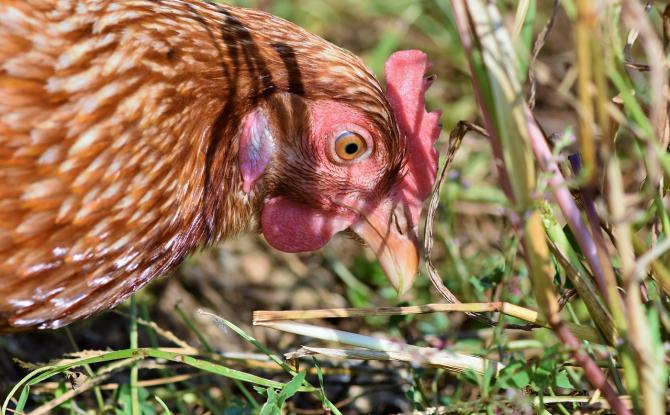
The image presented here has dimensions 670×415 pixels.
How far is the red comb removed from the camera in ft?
6.57

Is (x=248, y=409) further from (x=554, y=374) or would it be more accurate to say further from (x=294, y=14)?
(x=294, y=14)

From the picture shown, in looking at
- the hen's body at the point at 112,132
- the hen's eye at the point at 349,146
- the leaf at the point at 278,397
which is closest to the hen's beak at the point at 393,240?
the hen's eye at the point at 349,146

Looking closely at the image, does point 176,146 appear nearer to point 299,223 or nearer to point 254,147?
point 254,147

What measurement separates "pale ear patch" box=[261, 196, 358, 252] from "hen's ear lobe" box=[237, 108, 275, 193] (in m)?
0.10

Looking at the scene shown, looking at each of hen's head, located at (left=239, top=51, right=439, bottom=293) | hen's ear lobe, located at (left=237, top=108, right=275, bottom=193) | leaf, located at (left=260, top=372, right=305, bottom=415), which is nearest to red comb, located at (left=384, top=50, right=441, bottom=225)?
hen's head, located at (left=239, top=51, right=439, bottom=293)

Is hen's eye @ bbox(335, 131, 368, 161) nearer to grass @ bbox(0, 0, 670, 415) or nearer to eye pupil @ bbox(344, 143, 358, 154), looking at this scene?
eye pupil @ bbox(344, 143, 358, 154)

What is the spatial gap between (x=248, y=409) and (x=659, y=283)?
3.29 feet

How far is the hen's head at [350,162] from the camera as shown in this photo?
6.17 feet

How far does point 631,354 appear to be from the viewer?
139 cm

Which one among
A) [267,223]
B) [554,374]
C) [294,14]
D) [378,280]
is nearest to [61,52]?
[267,223]

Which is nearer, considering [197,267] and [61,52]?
[61,52]

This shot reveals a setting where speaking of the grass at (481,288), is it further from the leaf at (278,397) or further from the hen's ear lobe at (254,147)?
the hen's ear lobe at (254,147)

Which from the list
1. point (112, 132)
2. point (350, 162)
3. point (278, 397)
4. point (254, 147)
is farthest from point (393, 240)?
point (112, 132)

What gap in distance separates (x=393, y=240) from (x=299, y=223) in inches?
9.5
